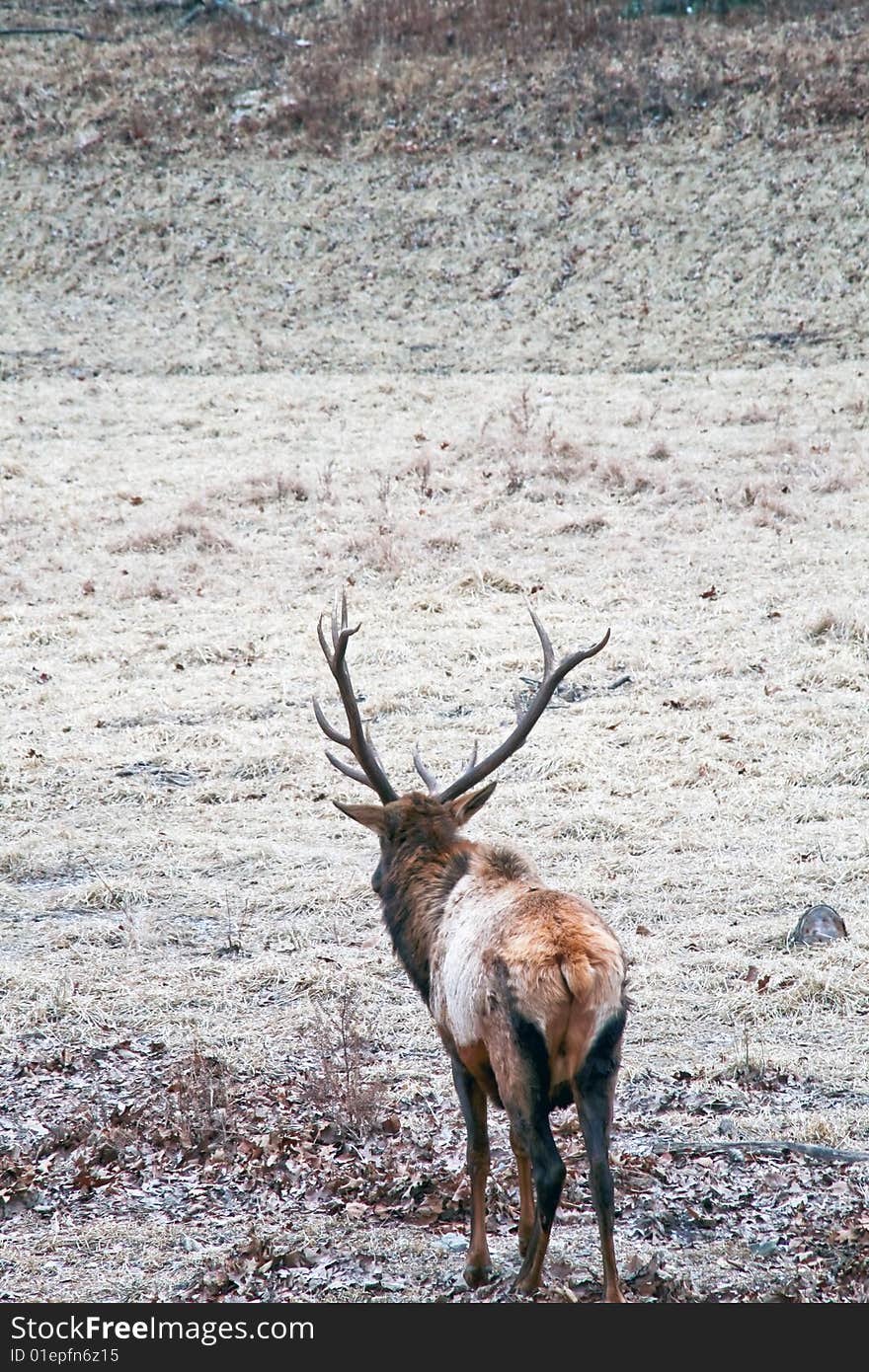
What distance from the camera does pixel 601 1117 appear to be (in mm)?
4258

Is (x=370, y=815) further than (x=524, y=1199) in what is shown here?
Yes

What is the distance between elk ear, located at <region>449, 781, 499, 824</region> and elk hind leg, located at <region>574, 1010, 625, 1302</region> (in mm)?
1724

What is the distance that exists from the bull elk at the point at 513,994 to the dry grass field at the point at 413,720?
0.50 metres

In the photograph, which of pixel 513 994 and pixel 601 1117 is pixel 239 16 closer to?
pixel 513 994

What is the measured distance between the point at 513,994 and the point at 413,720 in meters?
7.34

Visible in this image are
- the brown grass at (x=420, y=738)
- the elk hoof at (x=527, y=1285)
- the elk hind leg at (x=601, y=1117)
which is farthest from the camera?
the brown grass at (x=420, y=738)

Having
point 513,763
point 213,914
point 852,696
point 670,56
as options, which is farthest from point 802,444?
point 670,56

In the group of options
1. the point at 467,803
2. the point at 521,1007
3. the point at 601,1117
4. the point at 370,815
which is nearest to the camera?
the point at 601,1117

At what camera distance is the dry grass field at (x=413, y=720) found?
5.48 m

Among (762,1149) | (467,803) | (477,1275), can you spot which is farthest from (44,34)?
(477,1275)

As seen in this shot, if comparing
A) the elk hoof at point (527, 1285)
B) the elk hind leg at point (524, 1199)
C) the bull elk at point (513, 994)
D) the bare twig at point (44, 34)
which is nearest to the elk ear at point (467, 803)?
the bull elk at point (513, 994)

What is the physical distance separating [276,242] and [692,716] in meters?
22.5

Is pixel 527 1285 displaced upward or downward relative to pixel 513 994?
downward

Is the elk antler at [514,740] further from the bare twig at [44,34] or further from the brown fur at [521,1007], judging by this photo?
the bare twig at [44,34]
